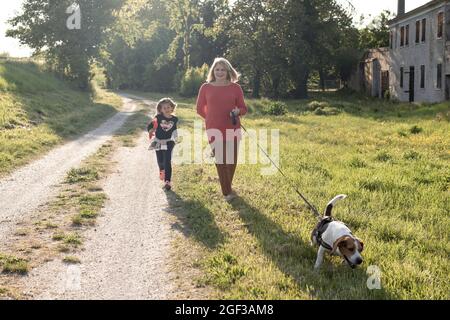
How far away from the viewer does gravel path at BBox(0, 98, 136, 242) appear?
24.4 feet

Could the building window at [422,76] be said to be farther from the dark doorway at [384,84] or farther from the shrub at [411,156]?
the shrub at [411,156]

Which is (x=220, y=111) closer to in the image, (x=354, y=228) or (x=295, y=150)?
(x=354, y=228)

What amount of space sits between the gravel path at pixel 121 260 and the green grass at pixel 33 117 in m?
4.50

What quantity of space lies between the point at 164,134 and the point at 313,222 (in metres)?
3.87

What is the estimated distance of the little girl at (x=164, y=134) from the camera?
9250 millimetres

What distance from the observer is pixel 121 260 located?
5.46m

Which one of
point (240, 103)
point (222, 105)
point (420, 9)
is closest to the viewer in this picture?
point (222, 105)

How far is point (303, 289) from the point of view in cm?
449

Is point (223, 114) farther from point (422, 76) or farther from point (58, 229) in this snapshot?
point (422, 76)

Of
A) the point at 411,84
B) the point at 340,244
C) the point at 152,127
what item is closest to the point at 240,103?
the point at 152,127

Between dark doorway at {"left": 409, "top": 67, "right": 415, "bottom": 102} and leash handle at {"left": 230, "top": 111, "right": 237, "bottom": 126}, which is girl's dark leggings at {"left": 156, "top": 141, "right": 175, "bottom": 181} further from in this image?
dark doorway at {"left": 409, "top": 67, "right": 415, "bottom": 102}

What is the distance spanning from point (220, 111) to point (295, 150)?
18.0ft

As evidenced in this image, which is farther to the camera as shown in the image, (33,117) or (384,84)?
(384,84)

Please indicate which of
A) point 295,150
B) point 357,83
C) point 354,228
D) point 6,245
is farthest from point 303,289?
point 357,83
